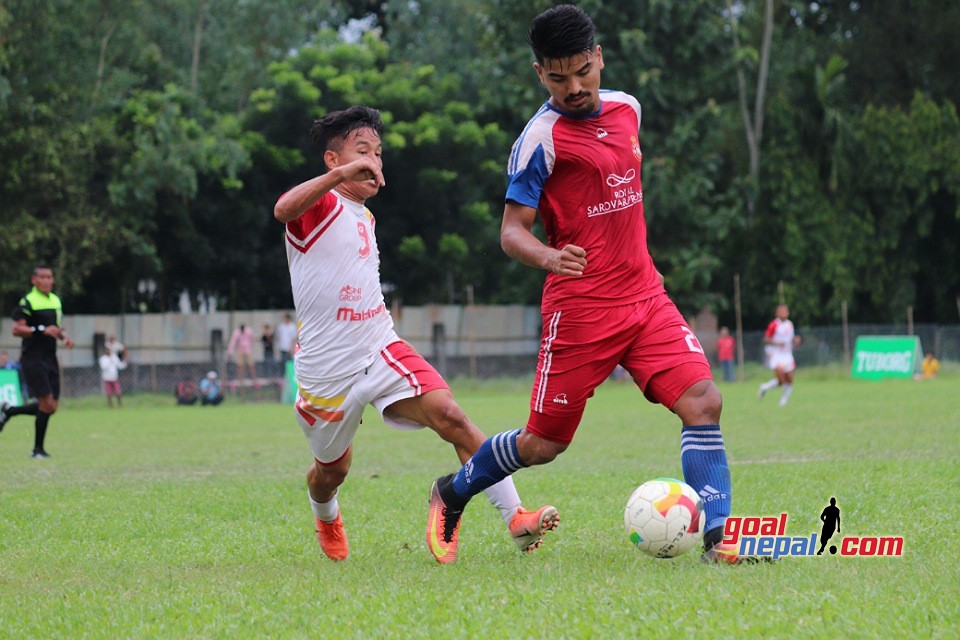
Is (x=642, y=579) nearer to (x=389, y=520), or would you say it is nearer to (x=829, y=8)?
(x=389, y=520)

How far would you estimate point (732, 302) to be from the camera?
39562 millimetres

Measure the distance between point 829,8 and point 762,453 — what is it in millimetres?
35859

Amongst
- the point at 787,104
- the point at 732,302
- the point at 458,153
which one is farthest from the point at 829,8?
the point at 458,153

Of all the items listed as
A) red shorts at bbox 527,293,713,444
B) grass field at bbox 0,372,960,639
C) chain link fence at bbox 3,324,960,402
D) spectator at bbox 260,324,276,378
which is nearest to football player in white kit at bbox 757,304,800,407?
grass field at bbox 0,372,960,639

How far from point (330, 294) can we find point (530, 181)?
1.29 metres

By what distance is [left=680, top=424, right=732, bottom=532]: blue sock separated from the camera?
5.36m

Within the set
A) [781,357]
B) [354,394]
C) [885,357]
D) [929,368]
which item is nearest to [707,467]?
[354,394]

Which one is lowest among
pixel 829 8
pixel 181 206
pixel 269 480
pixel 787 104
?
pixel 269 480

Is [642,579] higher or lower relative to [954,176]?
lower

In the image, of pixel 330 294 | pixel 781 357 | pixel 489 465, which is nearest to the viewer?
pixel 489 465

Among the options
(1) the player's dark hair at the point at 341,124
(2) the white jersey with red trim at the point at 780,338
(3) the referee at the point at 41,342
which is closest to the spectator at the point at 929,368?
(2) the white jersey with red trim at the point at 780,338

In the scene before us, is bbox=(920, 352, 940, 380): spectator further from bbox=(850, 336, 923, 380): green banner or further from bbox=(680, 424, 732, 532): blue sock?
bbox=(680, 424, 732, 532): blue sock

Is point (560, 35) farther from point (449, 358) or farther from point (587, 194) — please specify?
point (449, 358)

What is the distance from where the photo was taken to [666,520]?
5.19 meters
